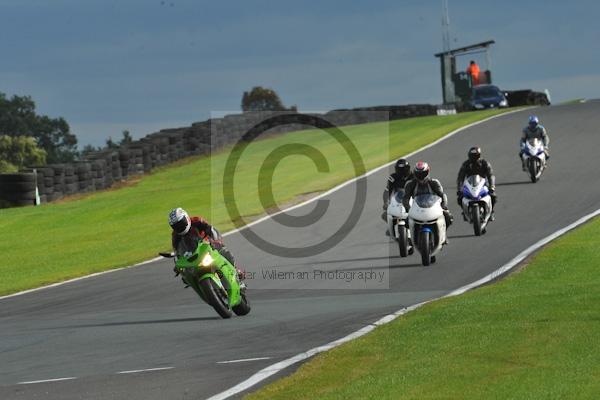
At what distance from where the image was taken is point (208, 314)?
16.2m

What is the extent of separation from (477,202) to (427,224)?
3.80 meters

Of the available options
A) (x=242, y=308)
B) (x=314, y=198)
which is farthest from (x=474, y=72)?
(x=242, y=308)

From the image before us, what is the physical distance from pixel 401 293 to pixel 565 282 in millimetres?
2410

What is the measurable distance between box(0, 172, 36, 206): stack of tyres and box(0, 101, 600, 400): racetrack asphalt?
1046 centimetres

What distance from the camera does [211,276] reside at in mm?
14930

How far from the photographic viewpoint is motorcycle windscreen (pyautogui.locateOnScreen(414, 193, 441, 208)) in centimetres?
2017

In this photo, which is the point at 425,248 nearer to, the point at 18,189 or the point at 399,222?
the point at 399,222

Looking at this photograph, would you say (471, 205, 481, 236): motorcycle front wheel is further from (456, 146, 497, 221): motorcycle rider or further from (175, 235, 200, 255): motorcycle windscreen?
(175, 235, 200, 255): motorcycle windscreen

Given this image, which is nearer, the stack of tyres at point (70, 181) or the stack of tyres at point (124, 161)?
the stack of tyres at point (70, 181)

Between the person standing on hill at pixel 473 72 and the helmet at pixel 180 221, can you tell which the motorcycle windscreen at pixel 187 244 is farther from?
the person standing on hill at pixel 473 72

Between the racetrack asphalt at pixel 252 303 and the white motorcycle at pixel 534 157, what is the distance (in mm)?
264

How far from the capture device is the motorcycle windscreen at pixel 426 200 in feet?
66.2

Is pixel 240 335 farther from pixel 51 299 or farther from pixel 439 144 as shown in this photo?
pixel 439 144

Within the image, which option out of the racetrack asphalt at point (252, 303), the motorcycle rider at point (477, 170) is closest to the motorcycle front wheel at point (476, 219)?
the racetrack asphalt at point (252, 303)
